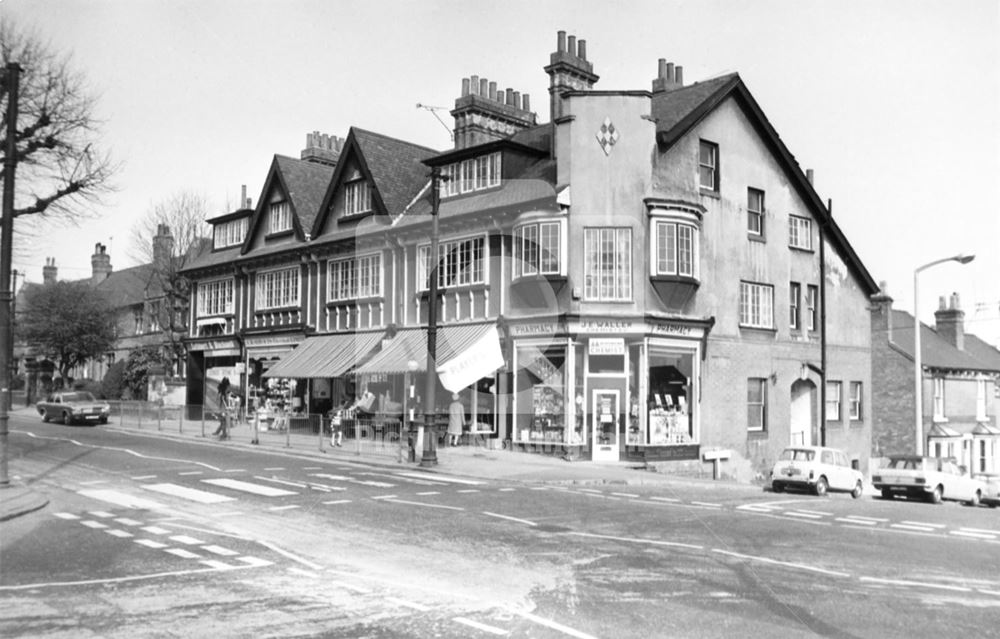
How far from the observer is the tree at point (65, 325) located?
54.8m

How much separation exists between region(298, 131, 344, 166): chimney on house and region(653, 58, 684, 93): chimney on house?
1801 centimetres

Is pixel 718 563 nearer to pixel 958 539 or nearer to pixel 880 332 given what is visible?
pixel 958 539

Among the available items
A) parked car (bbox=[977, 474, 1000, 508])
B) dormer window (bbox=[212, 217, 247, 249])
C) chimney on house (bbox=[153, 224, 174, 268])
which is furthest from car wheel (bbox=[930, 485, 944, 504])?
chimney on house (bbox=[153, 224, 174, 268])

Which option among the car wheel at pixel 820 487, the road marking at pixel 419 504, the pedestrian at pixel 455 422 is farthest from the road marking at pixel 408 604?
the pedestrian at pixel 455 422

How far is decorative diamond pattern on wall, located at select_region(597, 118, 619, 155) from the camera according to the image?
2780 cm

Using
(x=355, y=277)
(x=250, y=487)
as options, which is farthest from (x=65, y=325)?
(x=250, y=487)

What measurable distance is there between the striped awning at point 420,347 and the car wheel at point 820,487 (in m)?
10.9

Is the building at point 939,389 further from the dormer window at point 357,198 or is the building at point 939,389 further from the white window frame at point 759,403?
the dormer window at point 357,198

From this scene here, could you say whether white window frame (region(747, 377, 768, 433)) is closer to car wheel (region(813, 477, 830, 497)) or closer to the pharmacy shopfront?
the pharmacy shopfront

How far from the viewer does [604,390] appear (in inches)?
1074

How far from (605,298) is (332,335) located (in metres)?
13.9

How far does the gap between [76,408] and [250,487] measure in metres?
25.2

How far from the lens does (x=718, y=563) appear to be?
427 inches

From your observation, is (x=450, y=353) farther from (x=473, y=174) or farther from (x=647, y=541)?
(x=647, y=541)
